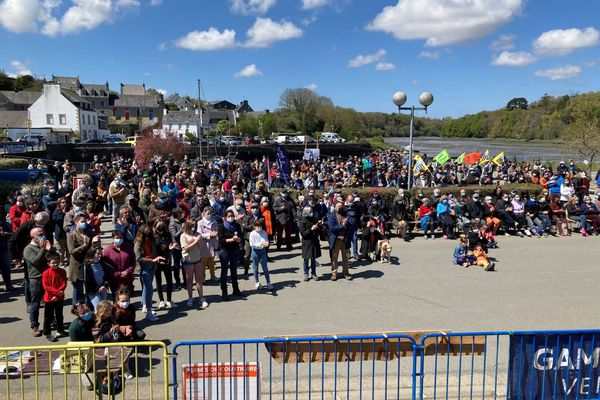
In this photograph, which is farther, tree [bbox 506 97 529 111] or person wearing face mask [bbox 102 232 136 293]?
tree [bbox 506 97 529 111]

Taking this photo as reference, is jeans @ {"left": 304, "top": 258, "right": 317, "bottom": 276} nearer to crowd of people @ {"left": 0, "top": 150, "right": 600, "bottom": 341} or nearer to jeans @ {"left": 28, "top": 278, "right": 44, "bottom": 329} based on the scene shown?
crowd of people @ {"left": 0, "top": 150, "right": 600, "bottom": 341}

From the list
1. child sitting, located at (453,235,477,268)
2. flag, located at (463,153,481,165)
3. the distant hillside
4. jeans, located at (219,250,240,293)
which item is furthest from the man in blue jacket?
the distant hillside

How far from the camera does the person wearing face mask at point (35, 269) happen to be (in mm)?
7250

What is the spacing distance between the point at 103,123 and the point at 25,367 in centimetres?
9268

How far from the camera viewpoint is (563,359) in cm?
511

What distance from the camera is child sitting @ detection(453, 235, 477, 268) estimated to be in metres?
11.7

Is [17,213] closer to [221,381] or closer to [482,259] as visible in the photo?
[221,381]

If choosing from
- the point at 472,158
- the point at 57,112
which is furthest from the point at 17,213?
the point at 57,112

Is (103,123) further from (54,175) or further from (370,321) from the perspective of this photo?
(370,321)

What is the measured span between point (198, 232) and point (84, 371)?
413 cm

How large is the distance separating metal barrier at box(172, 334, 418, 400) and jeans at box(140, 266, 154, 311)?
4.55 feet

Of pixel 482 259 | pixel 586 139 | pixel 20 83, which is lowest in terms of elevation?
pixel 482 259

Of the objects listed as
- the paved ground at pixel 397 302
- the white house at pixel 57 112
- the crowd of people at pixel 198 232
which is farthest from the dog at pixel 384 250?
the white house at pixel 57 112

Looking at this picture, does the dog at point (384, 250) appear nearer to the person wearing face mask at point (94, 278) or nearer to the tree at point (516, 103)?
the person wearing face mask at point (94, 278)
